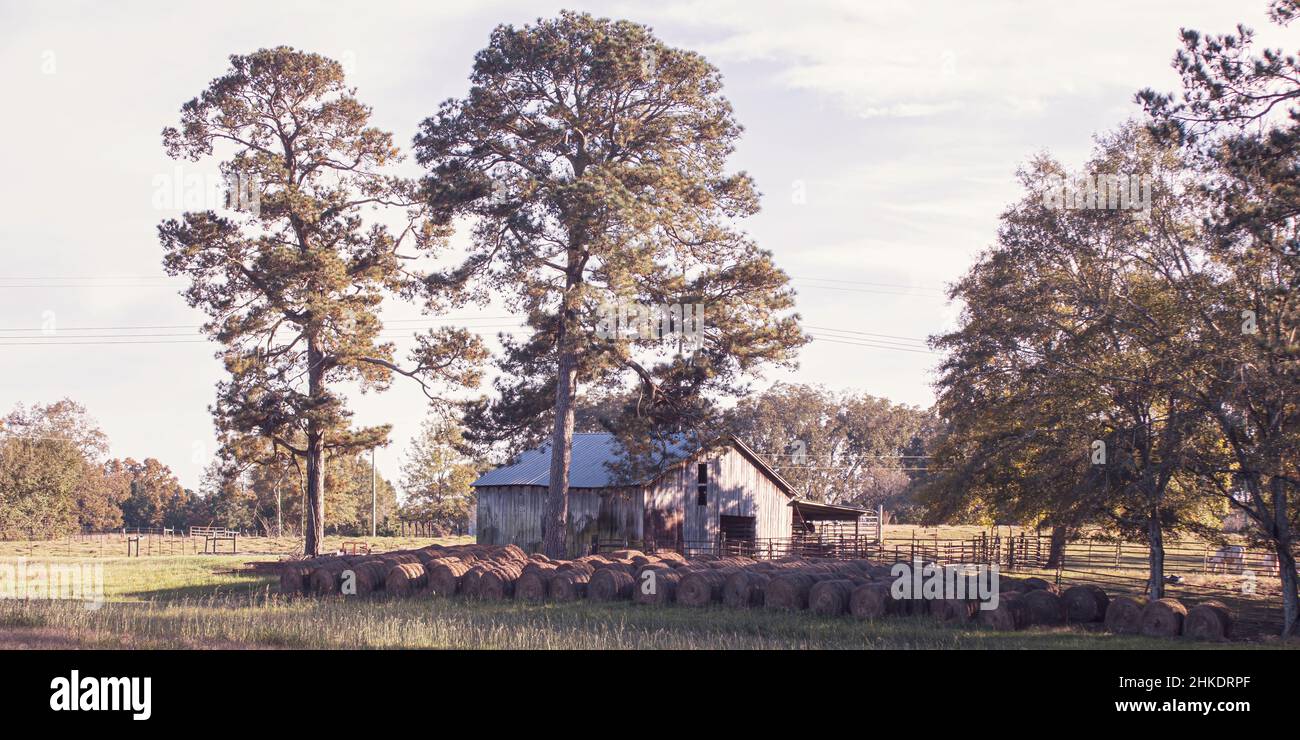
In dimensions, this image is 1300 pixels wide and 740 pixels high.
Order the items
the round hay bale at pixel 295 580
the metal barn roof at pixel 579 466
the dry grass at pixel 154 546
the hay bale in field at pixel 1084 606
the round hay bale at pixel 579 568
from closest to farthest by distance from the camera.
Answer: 1. the hay bale in field at pixel 1084 606
2. the round hay bale at pixel 579 568
3. the round hay bale at pixel 295 580
4. the metal barn roof at pixel 579 466
5. the dry grass at pixel 154 546

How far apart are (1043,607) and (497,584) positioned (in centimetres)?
1351

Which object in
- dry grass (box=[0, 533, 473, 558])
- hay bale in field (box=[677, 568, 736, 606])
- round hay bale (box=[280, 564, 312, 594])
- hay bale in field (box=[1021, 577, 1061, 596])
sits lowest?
dry grass (box=[0, 533, 473, 558])

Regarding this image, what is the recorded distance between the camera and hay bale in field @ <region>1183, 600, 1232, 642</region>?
21156 mm

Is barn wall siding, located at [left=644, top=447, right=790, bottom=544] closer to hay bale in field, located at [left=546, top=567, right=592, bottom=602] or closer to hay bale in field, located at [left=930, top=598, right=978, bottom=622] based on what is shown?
hay bale in field, located at [left=546, top=567, right=592, bottom=602]

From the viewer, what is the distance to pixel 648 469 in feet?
112

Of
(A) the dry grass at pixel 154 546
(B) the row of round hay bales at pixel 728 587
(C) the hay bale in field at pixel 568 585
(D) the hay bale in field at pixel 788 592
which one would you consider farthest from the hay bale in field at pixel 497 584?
(A) the dry grass at pixel 154 546

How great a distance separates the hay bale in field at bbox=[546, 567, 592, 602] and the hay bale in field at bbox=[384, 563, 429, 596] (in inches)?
150

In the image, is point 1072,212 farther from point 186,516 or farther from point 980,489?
point 186,516

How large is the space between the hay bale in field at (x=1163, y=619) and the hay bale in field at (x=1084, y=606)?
1.56m

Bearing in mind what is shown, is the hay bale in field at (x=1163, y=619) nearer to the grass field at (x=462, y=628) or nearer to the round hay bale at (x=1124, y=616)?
the round hay bale at (x=1124, y=616)

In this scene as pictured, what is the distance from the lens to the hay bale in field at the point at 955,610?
22.5 meters

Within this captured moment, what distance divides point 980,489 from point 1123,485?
7365 millimetres

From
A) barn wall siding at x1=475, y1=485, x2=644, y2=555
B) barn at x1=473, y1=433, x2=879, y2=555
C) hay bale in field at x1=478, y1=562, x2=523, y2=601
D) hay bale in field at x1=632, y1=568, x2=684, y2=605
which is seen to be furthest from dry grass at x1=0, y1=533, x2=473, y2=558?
hay bale in field at x1=632, y1=568, x2=684, y2=605

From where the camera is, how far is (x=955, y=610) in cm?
2264
